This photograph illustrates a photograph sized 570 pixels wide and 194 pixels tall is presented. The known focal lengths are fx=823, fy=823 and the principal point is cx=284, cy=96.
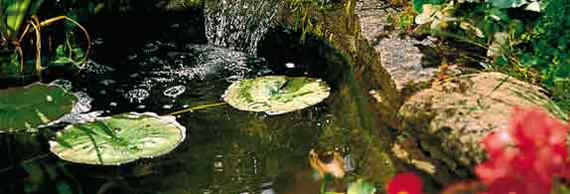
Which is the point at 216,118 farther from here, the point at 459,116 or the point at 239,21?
the point at 459,116

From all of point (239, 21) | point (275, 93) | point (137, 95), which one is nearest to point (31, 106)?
point (137, 95)

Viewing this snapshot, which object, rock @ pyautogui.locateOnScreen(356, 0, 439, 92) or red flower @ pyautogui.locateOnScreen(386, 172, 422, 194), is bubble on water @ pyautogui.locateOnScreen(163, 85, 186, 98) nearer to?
rock @ pyautogui.locateOnScreen(356, 0, 439, 92)

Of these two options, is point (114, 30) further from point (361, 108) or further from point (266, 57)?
point (361, 108)

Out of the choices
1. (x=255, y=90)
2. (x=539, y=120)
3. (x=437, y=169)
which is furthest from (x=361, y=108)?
(x=539, y=120)

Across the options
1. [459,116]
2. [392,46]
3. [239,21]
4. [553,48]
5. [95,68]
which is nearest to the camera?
[459,116]

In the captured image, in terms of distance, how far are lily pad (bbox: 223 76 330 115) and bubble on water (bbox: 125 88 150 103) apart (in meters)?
0.33

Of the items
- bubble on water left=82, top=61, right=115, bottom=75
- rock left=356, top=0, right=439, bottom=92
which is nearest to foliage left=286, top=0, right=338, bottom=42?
rock left=356, top=0, right=439, bottom=92

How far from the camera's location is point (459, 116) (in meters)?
2.19

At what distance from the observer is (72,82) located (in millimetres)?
3412

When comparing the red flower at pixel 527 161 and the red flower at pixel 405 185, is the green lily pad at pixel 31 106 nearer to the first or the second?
the red flower at pixel 405 185

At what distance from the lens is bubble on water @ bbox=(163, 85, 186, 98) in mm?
3277

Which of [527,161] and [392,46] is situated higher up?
[527,161]

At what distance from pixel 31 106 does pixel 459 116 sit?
5.53 feet

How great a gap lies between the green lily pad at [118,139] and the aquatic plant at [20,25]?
1.87 feet
